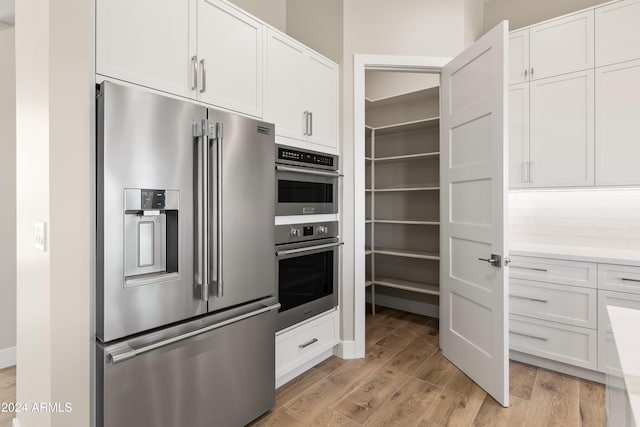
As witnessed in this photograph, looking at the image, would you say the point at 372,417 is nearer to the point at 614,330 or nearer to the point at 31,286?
the point at 614,330

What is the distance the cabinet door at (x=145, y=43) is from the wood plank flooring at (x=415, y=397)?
6.20ft

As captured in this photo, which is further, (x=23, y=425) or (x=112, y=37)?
(x=23, y=425)

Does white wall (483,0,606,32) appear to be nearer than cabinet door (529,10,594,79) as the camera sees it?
No

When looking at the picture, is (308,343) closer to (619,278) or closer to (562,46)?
(619,278)

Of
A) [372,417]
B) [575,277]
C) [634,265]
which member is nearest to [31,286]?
[372,417]

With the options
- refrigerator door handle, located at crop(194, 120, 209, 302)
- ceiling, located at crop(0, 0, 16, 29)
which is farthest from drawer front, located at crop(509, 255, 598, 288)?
ceiling, located at crop(0, 0, 16, 29)

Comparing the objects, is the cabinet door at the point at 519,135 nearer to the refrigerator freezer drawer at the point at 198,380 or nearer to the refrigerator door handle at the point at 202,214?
the refrigerator freezer drawer at the point at 198,380

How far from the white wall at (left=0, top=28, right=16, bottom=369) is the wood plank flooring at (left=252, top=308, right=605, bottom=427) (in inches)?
88.0

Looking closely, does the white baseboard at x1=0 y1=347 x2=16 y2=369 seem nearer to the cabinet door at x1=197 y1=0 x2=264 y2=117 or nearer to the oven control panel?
the oven control panel

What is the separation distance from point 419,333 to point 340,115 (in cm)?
219

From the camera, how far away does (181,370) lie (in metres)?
1.50

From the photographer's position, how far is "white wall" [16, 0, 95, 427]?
1.25 meters

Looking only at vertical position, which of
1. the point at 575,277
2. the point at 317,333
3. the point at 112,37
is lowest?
the point at 317,333

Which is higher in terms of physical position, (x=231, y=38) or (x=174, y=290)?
(x=231, y=38)
